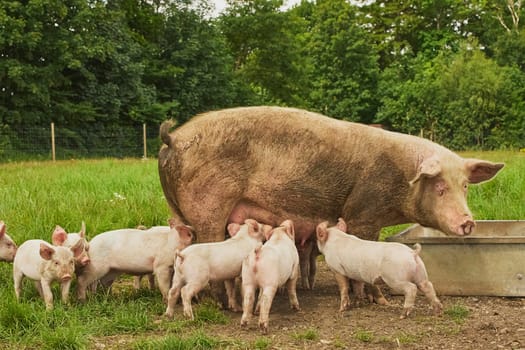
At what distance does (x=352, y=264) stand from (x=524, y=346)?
1.32m

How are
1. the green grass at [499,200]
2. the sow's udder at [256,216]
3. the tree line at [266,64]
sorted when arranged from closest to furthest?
the sow's udder at [256,216] → the green grass at [499,200] → the tree line at [266,64]

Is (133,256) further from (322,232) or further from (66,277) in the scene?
(322,232)

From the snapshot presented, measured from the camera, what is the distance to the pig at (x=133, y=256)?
5355mm

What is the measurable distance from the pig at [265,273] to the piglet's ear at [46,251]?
134 centimetres

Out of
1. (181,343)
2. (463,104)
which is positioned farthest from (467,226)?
(463,104)

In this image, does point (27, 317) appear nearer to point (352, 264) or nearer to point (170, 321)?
point (170, 321)

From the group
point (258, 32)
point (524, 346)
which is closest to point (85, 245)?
point (524, 346)

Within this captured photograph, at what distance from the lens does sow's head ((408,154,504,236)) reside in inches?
214

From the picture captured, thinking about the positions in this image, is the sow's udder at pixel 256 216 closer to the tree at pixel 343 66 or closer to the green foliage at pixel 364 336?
the green foliage at pixel 364 336

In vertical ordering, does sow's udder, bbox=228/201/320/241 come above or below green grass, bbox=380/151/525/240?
above

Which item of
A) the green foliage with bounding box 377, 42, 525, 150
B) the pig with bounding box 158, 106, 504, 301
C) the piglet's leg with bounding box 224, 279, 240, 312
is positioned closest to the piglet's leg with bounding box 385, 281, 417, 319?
the pig with bounding box 158, 106, 504, 301

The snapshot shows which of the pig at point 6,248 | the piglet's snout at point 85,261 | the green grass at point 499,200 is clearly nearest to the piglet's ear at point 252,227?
the piglet's snout at point 85,261

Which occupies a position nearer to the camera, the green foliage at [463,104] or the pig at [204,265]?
the pig at [204,265]

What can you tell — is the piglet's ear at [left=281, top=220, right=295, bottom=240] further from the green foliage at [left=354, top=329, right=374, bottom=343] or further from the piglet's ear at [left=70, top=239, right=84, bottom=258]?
the piglet's ear at [left=70, top=239, right=84, bottom=258]
